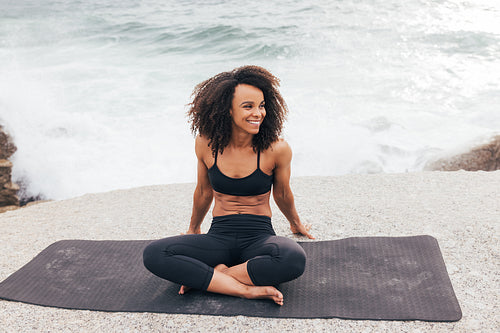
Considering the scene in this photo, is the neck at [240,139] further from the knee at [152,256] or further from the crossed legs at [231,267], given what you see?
the knee at [152,256]

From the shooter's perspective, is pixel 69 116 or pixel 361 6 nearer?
pixel 69 116

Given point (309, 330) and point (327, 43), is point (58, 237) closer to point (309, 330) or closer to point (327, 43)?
point (309, 330)

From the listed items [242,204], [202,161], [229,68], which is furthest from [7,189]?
[229,68]

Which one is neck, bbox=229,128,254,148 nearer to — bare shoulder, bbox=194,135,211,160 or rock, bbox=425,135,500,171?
bare shoulder, bbox=194,135,211,160

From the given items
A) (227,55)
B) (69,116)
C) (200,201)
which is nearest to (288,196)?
(200,201)

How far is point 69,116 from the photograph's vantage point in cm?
930

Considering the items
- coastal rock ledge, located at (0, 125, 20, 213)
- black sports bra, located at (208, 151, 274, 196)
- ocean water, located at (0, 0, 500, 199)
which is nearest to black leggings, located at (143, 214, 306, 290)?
black sports bra, located at (208, 151, 274, 196)

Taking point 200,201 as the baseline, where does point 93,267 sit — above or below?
below

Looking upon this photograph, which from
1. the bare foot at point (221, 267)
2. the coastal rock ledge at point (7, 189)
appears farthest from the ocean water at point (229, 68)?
the bare foot at point (221, 267)

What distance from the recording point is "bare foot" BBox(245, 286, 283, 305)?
2.66 m

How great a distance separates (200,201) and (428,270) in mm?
1560

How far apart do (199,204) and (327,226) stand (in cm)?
111

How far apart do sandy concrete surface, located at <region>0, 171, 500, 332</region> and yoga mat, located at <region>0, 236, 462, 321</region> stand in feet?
0.20

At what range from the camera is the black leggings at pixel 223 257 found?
267 centimetres
